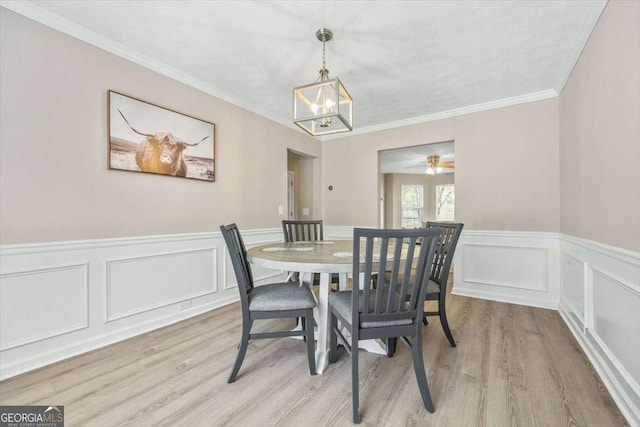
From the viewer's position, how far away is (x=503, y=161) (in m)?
3.38

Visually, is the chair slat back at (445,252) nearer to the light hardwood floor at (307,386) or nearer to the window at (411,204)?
the light hardwood floor at (307,386)

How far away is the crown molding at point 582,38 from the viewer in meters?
1.80

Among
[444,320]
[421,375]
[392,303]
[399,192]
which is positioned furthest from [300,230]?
[399,192]

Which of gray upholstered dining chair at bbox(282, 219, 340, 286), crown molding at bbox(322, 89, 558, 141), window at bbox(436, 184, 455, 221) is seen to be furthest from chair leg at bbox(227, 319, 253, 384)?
window at bbox(436, 184, 455, 221)

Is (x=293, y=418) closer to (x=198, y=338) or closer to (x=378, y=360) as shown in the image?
(x=378, y=360)

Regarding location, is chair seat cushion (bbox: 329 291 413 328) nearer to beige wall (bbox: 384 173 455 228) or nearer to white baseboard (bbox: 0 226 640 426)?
white baseboard (bbox: 0 226 640 426)

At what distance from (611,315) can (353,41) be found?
2.55m

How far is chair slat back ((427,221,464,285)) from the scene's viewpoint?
2109mm

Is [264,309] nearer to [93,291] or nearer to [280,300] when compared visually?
[280,300]

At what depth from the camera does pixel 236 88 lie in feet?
10.1

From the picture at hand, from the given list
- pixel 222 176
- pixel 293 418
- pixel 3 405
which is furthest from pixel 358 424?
pixel 222 176

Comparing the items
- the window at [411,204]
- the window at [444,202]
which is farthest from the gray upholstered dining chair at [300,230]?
the window at [444,202]

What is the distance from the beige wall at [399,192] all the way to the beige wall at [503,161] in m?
4.89

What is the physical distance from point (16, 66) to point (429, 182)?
9.24m
